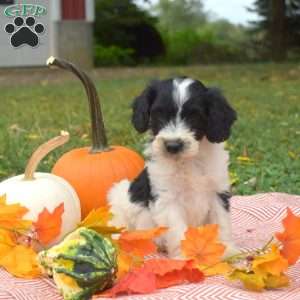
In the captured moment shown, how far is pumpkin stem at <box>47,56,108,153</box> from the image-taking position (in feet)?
15.7

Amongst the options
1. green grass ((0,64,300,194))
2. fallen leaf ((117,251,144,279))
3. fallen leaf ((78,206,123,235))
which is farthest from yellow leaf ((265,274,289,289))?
green grass ((0,64,300,194))

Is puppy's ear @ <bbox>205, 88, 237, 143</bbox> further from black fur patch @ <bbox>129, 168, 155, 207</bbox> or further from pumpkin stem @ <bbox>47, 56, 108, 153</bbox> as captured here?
pumpkin stem @ <bbox>47, 56, 108, 153</bbox>

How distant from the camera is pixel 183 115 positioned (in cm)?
387

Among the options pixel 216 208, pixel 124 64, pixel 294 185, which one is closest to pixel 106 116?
pixel 294 185

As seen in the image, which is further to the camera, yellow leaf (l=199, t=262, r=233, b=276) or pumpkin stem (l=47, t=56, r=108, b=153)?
pumpkin stem (l=47, t=56, r=108, b=153)

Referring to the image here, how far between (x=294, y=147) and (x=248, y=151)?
0.50 metres

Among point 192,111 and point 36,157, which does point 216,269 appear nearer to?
point 192,111

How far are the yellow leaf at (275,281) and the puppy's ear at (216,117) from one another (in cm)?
83

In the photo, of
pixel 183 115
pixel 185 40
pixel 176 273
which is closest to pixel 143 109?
pixel 183 115

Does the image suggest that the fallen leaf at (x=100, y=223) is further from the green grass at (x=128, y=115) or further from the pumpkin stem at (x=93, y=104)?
the green grass at (x=128, y=115)

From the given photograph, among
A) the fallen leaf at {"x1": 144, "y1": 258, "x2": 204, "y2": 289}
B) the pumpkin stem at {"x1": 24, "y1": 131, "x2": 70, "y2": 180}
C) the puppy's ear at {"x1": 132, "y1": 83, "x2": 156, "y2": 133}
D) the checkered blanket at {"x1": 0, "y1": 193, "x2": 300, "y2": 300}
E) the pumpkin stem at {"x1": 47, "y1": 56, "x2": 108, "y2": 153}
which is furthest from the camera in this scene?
the pumpkin stem at {"x1": 47, "y1": 56, "x2": 108, "y2": 153}

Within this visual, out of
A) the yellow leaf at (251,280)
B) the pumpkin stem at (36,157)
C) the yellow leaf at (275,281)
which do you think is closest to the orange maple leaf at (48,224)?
the pumpkin stem at (36,157)

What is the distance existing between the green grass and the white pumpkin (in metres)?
1.82

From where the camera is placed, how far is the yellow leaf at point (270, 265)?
3.41 m
